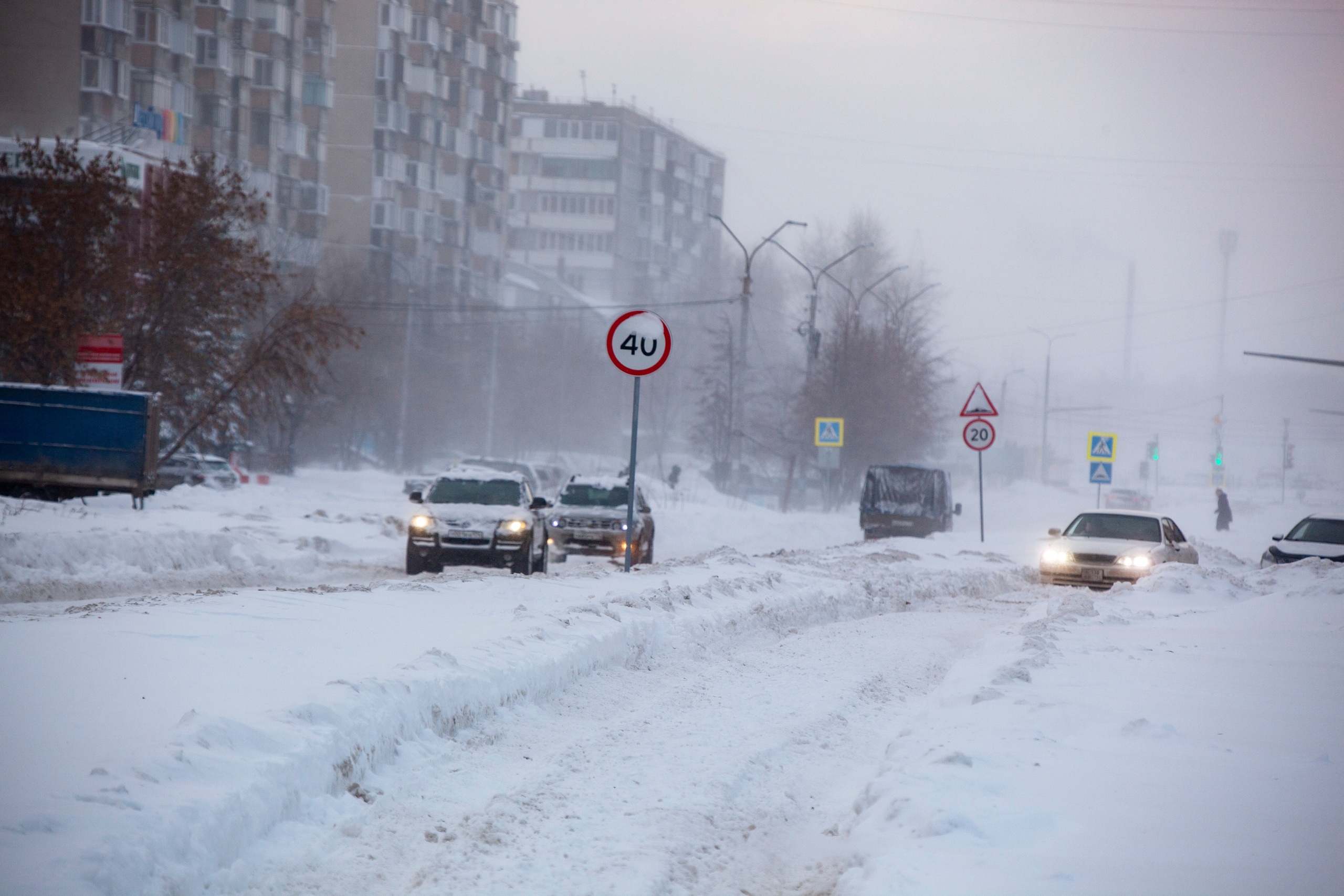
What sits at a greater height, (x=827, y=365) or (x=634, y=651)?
(x=827, y=365)

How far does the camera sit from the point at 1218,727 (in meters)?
6.98

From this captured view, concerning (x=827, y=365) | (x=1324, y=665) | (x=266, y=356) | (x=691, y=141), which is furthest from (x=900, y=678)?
(x=691, y=141)

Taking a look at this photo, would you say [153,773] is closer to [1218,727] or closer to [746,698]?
[746,698]

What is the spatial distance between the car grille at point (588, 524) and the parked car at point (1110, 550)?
7.43m

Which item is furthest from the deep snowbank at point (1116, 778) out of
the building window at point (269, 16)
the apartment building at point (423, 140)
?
the building window at point (269, 16)

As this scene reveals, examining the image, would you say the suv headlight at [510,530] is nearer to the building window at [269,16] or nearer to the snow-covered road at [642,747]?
the snow-covered road at [642,747]

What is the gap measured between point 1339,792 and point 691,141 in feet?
431

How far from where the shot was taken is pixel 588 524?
873 inches

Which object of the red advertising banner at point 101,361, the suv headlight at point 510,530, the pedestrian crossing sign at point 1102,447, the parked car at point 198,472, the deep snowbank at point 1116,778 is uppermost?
the red advertising banner at point 101,361

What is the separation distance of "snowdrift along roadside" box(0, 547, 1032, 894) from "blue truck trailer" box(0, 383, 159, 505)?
1117cm

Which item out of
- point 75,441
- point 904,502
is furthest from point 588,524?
point 904,502

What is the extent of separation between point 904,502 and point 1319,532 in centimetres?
1379

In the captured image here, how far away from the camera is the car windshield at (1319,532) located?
22.5 metres

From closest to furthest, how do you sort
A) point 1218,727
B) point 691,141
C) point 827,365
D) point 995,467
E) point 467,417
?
point 1218,727 < point 827,365 < point 467,417 < point 995,467 < point 691,141
